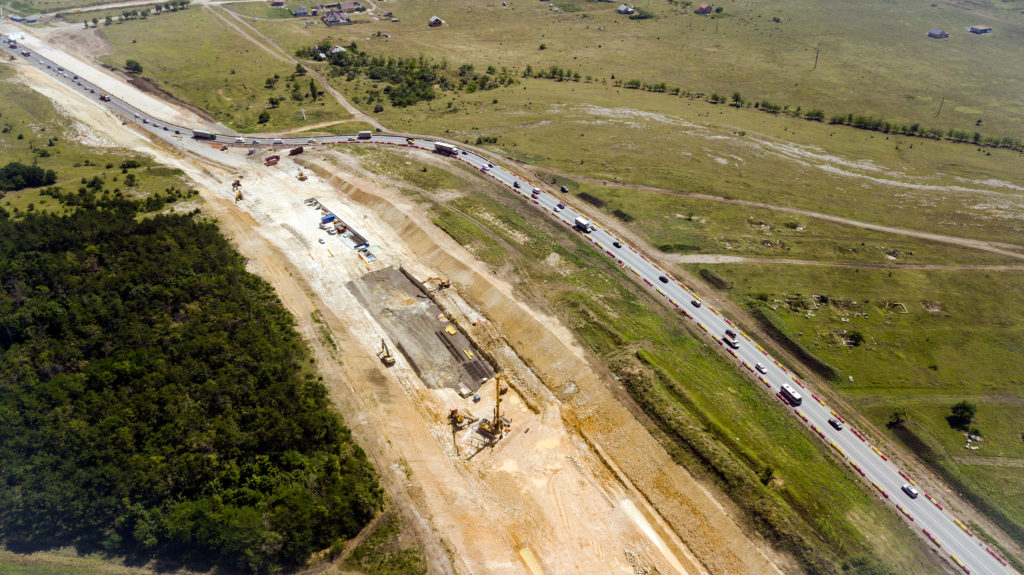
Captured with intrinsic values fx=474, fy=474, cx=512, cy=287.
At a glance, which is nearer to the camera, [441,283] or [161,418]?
[161,418]

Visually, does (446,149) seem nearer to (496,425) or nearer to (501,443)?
(496,425)

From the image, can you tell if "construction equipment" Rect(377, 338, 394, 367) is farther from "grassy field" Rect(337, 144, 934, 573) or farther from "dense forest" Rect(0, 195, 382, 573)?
"grassy field" Rect(337, 144, 934, 573)

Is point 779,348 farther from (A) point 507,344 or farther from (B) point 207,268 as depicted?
(B) point 207,268

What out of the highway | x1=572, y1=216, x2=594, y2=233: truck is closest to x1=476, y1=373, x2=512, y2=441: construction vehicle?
the highway

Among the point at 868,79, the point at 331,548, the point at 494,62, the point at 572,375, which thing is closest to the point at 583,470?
the point at 572,375

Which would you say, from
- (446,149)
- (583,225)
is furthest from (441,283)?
(446,149)

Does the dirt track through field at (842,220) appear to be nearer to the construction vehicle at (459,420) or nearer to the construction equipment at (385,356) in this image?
the construction equipment at (385,356)
